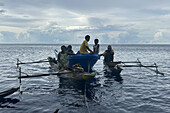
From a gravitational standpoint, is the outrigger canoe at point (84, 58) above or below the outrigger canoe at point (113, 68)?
above

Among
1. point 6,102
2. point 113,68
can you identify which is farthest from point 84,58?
point 6,102

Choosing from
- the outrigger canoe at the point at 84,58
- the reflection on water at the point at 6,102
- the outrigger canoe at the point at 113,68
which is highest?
the outrigger canoe at the point at 84,58

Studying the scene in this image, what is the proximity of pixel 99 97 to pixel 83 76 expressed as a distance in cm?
163

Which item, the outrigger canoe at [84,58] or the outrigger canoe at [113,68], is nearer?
the outrigger canoe at [84,58]

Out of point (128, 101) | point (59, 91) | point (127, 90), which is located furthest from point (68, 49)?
point (128, 101)

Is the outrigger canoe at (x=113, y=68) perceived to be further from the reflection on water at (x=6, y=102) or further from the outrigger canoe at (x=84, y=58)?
the reflection on water at (x=6, y=102)

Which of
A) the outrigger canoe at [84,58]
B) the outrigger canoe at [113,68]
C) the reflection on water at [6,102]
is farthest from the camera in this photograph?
the outrigger canoe at [113,68]

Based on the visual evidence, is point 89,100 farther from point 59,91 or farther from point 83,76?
point 59,91

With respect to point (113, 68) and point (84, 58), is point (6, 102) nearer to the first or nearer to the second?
point (84, 58)

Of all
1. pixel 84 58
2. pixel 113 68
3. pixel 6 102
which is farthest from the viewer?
pixel 113 68

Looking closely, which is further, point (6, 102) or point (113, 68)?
point (113, 68)

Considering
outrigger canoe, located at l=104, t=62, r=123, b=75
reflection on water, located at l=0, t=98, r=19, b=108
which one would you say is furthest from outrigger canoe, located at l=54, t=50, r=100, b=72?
reflection on water, located at l=0, t=98, r=19, b=108

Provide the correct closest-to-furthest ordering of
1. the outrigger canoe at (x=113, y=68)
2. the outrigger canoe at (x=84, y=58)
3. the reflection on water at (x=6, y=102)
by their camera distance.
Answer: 1. the reflection on water at (x=6, y=102)
2. the outrigger canoe at (x=84, y=58)
3. the outrigger canoe at (x=113, y=68)

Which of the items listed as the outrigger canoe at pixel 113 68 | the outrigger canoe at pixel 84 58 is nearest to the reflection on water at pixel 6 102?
the outrigger canoe at pixel 84 58
